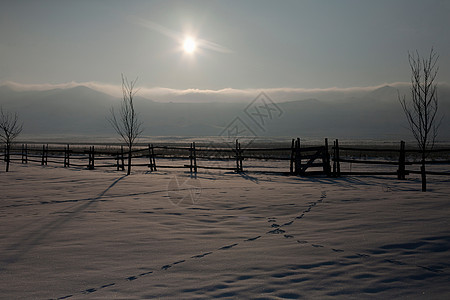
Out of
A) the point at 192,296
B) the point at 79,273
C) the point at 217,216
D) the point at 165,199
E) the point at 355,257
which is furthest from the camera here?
the point at 165,199

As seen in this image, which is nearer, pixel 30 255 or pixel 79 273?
pixel 79 273

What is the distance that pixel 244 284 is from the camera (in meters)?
3.62

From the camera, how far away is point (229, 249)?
485 centimetres

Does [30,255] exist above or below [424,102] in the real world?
below

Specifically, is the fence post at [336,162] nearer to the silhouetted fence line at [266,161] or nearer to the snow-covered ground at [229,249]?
the silhouetted fence line at [266,161]

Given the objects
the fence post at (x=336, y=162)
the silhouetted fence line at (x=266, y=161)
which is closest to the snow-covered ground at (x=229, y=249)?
the silhouetted fence line at (x=266, y=161)

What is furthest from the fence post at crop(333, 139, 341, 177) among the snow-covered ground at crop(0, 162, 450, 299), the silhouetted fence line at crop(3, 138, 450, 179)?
the snow-covered ground at crop(0, 162, 450, 299)

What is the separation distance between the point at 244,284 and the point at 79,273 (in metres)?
1.88

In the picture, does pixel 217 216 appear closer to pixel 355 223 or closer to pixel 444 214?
pixel 355 223

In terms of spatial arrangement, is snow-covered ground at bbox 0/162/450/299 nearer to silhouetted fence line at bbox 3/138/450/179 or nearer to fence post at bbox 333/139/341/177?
silhouetted fence line at bbox 3/138/450/179

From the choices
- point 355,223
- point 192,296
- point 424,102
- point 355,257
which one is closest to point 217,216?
point 355,223

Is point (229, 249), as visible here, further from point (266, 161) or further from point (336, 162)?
point (266, 161)

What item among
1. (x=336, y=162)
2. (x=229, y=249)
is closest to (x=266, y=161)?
(x=336, y=162)

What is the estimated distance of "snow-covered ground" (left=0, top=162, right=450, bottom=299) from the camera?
3.53 metres
